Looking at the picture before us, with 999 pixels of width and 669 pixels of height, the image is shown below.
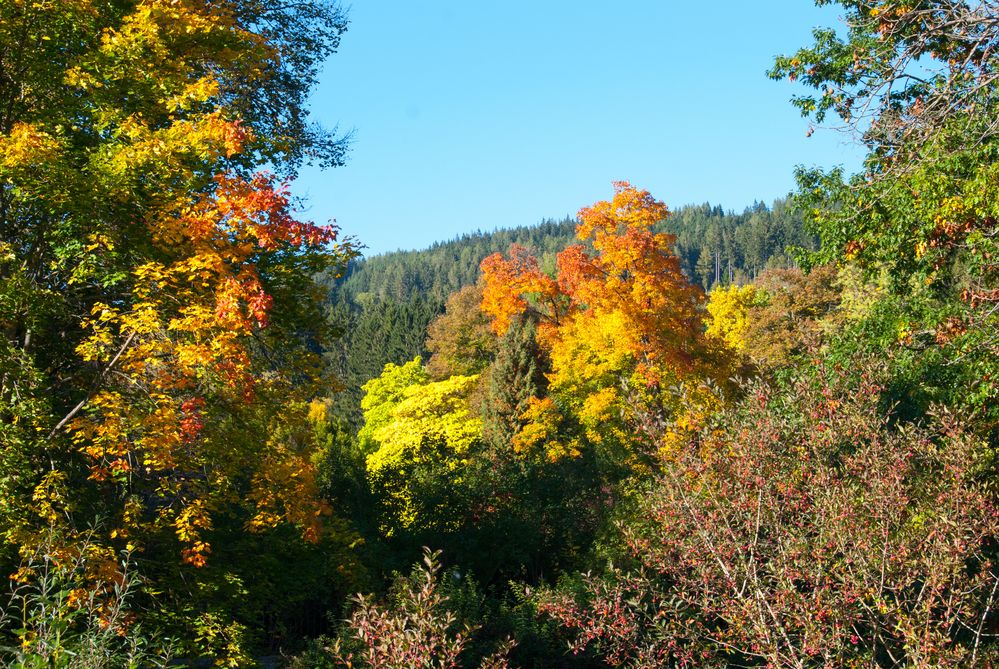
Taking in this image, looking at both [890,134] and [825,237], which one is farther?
[825,237]

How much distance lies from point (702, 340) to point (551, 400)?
655 cm

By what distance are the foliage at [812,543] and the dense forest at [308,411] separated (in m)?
0.04

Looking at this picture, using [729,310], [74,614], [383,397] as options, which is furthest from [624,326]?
[729,310]

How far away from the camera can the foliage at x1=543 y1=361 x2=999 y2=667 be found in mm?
5617

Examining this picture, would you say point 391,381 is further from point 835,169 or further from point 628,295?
point 835,169

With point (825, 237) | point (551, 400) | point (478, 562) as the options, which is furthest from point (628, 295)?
point (825, 237)

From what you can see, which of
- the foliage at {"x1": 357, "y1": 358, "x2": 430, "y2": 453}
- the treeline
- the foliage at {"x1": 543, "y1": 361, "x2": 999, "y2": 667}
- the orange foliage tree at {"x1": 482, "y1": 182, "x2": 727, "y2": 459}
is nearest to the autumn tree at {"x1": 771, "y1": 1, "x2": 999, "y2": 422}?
the foliage at {"x1": 543, "y1": 361, "x2": 999, "y2": 667}

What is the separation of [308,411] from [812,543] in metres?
7.21

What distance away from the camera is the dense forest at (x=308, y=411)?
602 cm

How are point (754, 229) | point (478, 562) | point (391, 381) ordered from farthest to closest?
point (754, 229)
point (391, 381)
point (478, 562)

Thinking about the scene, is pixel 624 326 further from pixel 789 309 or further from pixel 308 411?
pixel 789 309

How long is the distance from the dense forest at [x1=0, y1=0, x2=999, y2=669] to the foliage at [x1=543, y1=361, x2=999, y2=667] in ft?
0.13

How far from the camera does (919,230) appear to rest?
1124 centimetres

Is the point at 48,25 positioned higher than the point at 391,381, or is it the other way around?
the point at 48,25
